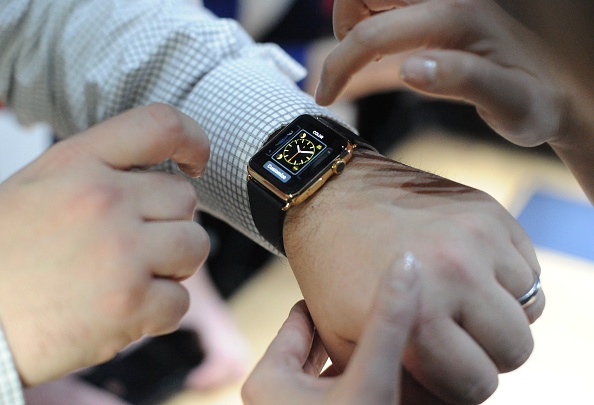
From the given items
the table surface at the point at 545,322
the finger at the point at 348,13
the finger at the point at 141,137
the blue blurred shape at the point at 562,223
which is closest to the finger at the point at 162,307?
the finger at the point at 141,137

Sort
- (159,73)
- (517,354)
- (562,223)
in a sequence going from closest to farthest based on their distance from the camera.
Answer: (517,354) < (159,73) < (562,223)

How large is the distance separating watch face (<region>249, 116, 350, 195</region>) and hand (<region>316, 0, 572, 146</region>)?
7 centimetres

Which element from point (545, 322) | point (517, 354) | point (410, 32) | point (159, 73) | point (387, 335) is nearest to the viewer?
point (387, 335)

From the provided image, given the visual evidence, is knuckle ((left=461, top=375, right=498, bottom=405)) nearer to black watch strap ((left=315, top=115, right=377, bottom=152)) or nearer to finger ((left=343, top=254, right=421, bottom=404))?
finger ((left=343, top=254, right=421, bottom=404))

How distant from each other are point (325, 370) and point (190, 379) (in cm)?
78

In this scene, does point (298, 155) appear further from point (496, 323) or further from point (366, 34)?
point (496, 323)

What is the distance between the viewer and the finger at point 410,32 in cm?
50

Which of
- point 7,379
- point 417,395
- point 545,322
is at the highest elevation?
point 417,395

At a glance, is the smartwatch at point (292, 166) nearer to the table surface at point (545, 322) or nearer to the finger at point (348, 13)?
the finger at point (348, 13)

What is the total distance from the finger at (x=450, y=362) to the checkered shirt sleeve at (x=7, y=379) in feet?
0.95

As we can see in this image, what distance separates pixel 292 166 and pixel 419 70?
0.16m

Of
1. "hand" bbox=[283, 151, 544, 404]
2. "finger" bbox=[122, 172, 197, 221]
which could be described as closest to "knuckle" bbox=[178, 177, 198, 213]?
"finger" bbox=[122, 172, 197, 221]

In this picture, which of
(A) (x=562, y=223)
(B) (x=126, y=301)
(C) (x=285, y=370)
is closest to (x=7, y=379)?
(B) (x=126, y=301)

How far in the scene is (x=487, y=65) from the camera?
1.59 feet
